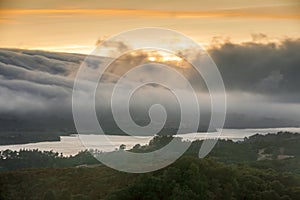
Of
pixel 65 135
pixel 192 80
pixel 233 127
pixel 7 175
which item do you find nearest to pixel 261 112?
pixel 233 127

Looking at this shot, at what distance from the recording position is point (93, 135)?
776cm

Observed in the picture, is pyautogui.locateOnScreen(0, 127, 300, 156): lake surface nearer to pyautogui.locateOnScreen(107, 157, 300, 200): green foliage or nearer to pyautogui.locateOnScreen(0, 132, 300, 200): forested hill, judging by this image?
pyautogui.locateOnScreen(0, 132, 300, 200): forested hill

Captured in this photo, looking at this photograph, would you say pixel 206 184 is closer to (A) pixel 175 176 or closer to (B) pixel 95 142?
(A) pixel 175 176

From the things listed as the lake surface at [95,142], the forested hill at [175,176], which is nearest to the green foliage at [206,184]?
the forested hill at [175,176]

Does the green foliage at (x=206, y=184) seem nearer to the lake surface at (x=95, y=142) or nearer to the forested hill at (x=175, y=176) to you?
the forested hill at (x=175, y=176)

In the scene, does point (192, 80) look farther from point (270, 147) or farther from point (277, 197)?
point (277, 197)

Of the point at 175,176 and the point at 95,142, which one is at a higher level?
the point at 95,142

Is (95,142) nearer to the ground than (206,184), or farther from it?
farther from it

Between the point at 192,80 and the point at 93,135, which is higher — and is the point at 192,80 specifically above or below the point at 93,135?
above

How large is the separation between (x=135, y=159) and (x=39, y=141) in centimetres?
112

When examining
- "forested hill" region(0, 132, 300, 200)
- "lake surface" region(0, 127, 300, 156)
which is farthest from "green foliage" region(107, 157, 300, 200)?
"lake surface" region(0, 127, 300, 156)

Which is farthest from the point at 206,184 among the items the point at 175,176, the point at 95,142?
the point at 95,142

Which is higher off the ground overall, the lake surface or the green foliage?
the lake surface

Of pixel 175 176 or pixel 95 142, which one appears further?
pixel 95 142
